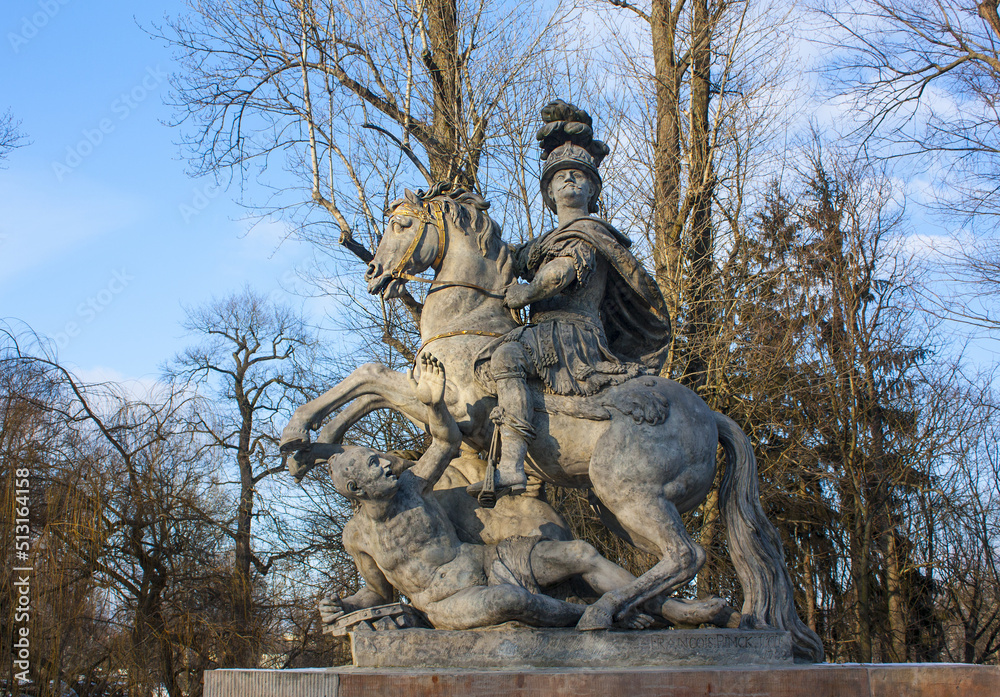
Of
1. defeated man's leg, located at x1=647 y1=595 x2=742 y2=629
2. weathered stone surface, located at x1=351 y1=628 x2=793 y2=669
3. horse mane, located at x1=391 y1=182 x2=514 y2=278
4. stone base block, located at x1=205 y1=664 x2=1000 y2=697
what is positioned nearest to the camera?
stone base block, located at x1=205 y1=664 x2=1000 y2=697

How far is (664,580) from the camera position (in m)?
4.18

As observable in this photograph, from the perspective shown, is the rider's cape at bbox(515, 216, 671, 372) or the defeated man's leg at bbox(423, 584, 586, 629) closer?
the defeated man's leg at bbox(423, 584, 586, 629)

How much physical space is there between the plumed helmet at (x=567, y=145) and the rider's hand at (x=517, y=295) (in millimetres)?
764

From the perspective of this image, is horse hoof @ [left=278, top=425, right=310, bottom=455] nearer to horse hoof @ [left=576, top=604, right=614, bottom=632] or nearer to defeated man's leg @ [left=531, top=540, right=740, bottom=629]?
defeated man's leg @ [left=531, top=540, right=740, bottom=629]

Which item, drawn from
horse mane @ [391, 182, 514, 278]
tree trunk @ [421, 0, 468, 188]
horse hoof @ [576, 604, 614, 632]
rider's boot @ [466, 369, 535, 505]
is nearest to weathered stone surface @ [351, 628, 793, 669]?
horse hoof @ [576, 604, 614, 632]

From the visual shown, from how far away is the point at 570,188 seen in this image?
525 centimetres

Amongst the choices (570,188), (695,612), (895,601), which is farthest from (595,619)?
(895,601)

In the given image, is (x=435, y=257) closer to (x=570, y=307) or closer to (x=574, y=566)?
(x=570, y=307)

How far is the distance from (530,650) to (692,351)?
8871mm

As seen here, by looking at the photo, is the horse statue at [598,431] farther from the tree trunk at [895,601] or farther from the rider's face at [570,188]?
the tree trunk at [895,601]

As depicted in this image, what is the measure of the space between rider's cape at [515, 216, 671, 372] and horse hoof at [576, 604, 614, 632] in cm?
151

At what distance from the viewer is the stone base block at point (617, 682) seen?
11.8 ft

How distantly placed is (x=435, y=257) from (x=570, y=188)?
906 mm

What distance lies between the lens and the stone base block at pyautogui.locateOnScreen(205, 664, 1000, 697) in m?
3.61
